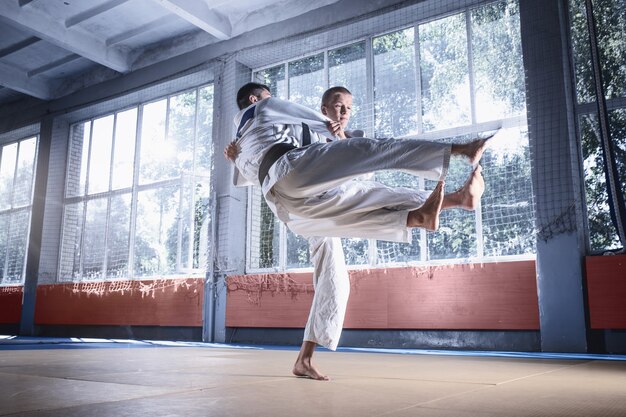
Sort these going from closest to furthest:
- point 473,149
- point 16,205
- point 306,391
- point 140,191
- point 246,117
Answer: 1. point 306,391
2. point 473,149
3. point 246,117
4. point 140,191
5. point 16,205

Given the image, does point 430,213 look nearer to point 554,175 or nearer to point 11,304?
point 554,175

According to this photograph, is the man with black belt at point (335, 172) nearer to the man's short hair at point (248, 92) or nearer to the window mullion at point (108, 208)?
the man's short hair at point (248, 92)

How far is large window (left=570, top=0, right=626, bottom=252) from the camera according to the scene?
4.89m

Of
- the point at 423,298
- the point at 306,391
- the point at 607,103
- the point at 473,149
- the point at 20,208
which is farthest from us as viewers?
the point at 20,208

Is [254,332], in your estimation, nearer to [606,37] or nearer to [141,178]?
[141,178]

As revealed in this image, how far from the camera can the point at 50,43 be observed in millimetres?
8312

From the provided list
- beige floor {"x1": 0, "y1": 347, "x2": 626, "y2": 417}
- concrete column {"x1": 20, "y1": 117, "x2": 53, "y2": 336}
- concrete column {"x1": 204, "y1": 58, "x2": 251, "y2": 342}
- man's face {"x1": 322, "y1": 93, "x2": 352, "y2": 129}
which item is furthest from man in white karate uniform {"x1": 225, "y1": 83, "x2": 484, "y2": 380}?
concrete column {"x1": 20, "y1": 117, "x2": 53, "y2": 336}

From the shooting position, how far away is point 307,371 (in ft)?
8.21

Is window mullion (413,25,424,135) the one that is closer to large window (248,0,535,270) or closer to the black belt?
large window (248,0,535,270)

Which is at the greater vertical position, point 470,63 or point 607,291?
point 470,63

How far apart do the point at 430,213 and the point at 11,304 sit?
913 cm

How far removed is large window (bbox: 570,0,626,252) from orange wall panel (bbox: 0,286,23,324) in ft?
28.8

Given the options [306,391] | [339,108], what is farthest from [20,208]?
[306,391]

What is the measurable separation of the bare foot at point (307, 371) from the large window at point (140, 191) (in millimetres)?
4623
